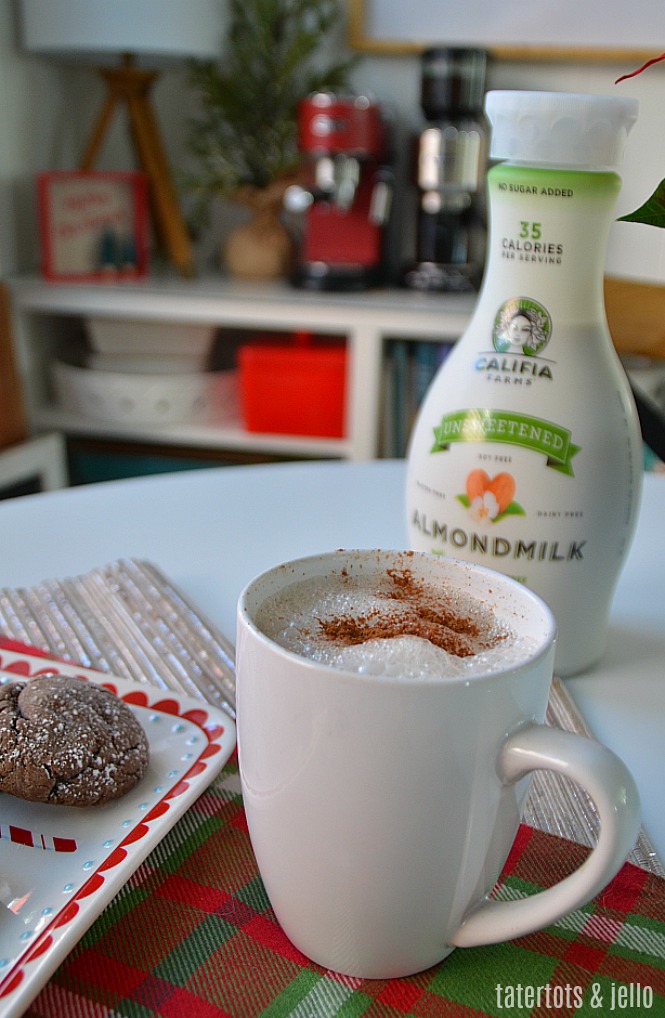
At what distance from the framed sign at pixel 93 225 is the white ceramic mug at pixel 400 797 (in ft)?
6.37

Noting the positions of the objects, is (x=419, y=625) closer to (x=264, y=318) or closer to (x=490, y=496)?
(x=490, y=496)

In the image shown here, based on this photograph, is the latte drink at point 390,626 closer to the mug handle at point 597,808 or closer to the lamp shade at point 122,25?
the mug handle at point 597,808

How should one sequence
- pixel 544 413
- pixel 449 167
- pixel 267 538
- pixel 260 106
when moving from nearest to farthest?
1. pixel 544 413
2. pixel 267 538
3. pixel 449 167
4. pixel 260 106

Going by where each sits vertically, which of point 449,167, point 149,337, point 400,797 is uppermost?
point 449,167

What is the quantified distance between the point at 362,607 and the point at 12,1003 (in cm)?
18

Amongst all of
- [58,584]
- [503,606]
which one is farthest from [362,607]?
[58,584]

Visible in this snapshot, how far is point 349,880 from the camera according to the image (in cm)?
32

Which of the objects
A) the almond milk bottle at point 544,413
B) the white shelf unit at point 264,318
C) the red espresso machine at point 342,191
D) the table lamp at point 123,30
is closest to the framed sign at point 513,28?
the red espresso machine at point 342,191

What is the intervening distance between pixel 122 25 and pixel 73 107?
63cm

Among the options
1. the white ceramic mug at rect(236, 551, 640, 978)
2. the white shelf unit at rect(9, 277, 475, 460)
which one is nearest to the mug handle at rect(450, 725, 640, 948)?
the white ceramic mug at rect(236, 551, 640, 978)

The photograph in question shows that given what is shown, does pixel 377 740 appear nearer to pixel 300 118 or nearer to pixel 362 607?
pixel 362 607

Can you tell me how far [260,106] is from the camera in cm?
207

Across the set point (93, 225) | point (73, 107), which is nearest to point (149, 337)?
point (93, 225)

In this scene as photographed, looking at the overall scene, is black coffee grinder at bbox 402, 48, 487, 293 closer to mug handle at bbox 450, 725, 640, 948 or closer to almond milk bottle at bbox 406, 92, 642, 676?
almond milk bottle at bbox 406, 92, 642, 676
